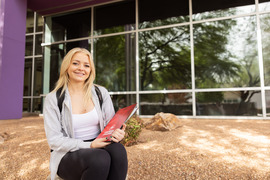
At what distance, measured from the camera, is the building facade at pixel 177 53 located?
5.90 m

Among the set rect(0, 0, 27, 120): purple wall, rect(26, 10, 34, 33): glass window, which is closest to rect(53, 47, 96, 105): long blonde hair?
rect(0, 0, 27, 120): purple wall

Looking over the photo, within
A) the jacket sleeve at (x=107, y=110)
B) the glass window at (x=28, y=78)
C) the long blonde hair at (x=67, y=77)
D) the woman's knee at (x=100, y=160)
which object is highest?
the glass window at (x=28, y=78)

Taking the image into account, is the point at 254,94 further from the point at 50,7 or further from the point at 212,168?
the point at 50,7

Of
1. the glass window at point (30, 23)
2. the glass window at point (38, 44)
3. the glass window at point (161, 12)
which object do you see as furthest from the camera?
the glass window at point (30, 23)

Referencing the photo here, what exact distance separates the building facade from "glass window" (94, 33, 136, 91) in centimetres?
4

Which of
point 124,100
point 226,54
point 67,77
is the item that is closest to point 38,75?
point 124,100

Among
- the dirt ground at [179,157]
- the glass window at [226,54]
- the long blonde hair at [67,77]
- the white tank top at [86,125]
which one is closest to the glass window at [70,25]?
the glass window at [226,54]

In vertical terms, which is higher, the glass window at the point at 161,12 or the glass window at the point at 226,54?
the glass window at the point at 161,12

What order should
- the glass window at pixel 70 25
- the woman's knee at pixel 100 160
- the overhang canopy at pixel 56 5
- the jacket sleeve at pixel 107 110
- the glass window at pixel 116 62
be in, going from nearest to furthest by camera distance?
1. the woman's knee at pixel 100 160
2. the jacket sleeve at pixel 107 110
3. the glass window at pixel 116 62
4. the overhang canopy at pixel 56 5
5. the glass window at pixel 70 25

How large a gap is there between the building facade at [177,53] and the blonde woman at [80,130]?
503cm

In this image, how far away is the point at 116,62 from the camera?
726 centimetres

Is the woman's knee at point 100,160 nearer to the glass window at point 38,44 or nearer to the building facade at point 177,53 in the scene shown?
the building facade at point 177,53

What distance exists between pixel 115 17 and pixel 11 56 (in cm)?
407

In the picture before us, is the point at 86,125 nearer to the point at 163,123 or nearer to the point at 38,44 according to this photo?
the point at 163,123
